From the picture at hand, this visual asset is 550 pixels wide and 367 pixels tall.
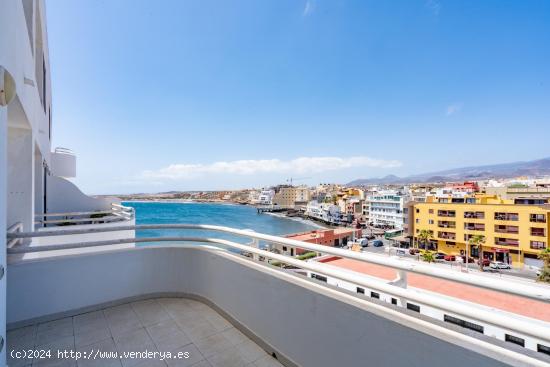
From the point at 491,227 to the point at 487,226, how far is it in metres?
0.27

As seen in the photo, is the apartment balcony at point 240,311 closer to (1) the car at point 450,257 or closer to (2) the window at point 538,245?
(2) the window at point 538,245

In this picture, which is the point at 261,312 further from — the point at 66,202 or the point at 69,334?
the point at 66,202

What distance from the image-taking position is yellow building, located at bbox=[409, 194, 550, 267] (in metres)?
17.7

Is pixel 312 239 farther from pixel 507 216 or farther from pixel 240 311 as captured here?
pixel 507 216

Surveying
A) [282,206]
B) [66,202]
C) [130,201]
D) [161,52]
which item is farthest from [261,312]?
[130,201]

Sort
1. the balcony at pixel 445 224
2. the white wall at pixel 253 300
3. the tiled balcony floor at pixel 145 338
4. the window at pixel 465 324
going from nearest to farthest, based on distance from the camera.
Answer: the window at pixel 465 324 < the white wall at pixel 253 300 < the tiled balcony floor at pixel 145 338 < the balcony at pixel 445 224

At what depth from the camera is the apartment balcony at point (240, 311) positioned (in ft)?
3.10

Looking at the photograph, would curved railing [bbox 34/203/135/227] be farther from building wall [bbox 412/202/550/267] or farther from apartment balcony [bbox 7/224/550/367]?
building wall [bbox 412/202/550/267]

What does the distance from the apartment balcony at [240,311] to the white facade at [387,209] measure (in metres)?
35.9

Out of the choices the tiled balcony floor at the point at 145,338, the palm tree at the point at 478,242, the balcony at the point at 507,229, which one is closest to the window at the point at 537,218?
the balcony at the point at 507,229

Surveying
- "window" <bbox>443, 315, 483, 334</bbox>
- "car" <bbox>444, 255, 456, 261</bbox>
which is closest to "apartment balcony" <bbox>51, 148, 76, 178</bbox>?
"window" <bbox>443, 315, 483, 334</bbox>

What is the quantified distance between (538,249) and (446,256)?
6.20 m

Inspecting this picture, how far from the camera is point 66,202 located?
8.71 m

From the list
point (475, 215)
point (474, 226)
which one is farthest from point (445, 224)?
point (475, 215)
